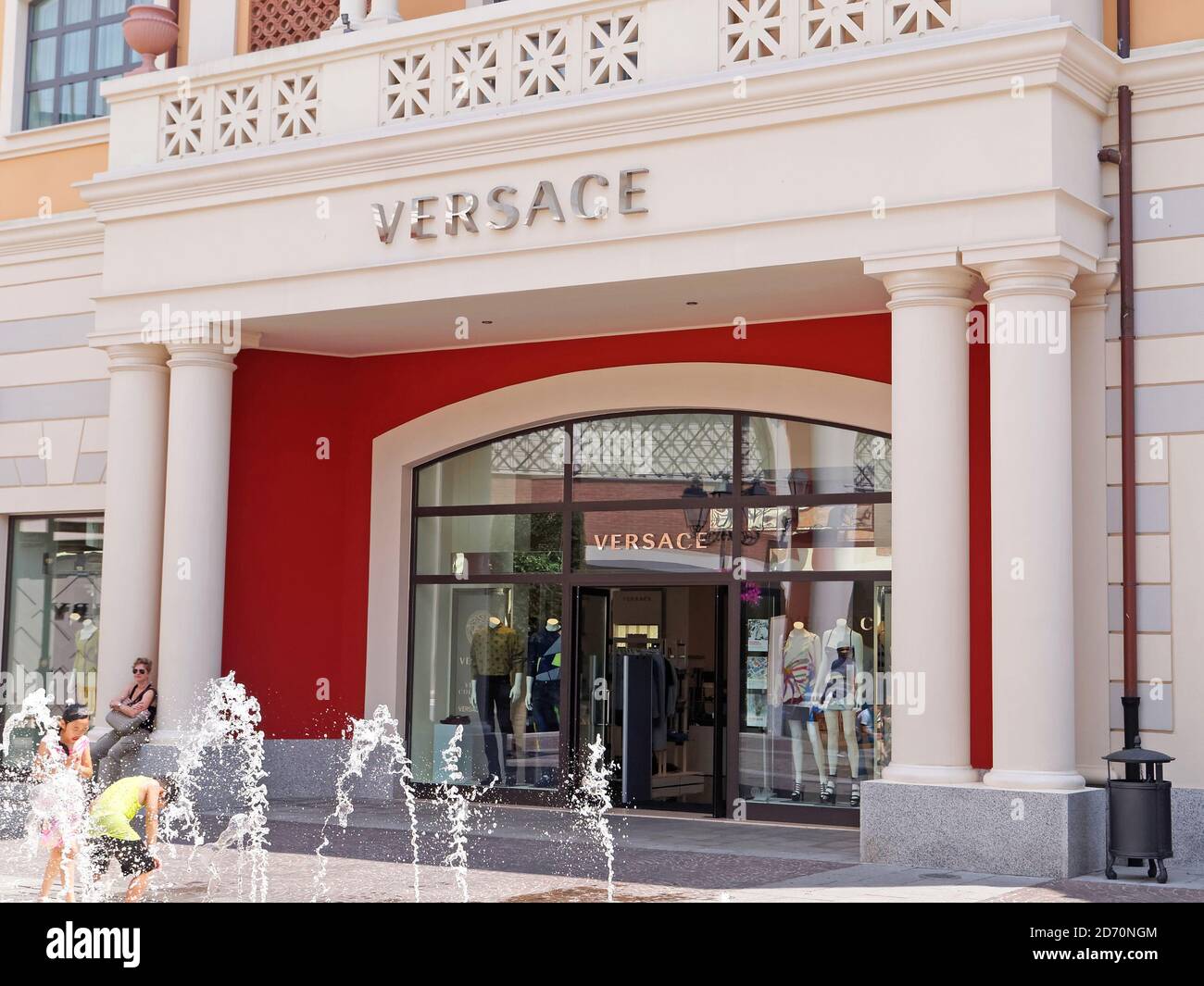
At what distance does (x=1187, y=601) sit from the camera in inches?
433

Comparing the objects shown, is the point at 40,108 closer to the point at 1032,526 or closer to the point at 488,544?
the point at 488,544

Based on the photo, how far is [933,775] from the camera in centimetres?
1080

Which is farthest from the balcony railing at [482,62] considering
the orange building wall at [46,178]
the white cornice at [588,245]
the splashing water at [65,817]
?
the splashing water at [65,817]

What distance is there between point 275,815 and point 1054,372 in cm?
Answer: 729

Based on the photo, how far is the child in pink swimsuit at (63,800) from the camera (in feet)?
28.4

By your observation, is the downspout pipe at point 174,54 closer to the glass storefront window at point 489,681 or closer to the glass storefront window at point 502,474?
the glass storefront window at point 502,474

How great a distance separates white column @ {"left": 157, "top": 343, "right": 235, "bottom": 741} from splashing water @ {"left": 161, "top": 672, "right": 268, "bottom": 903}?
0.62 ft

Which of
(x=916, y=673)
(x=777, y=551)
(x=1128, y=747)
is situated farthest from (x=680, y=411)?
(x=1128, y=747)

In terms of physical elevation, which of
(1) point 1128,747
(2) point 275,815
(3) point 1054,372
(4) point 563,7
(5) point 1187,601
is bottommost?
(2) point 275,815

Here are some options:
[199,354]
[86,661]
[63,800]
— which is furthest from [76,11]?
[63,800]

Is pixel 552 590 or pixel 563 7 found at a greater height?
pixel 563 7

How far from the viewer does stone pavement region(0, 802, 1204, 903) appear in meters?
9.46

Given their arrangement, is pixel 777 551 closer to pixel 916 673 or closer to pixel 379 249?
pixel 916 673
